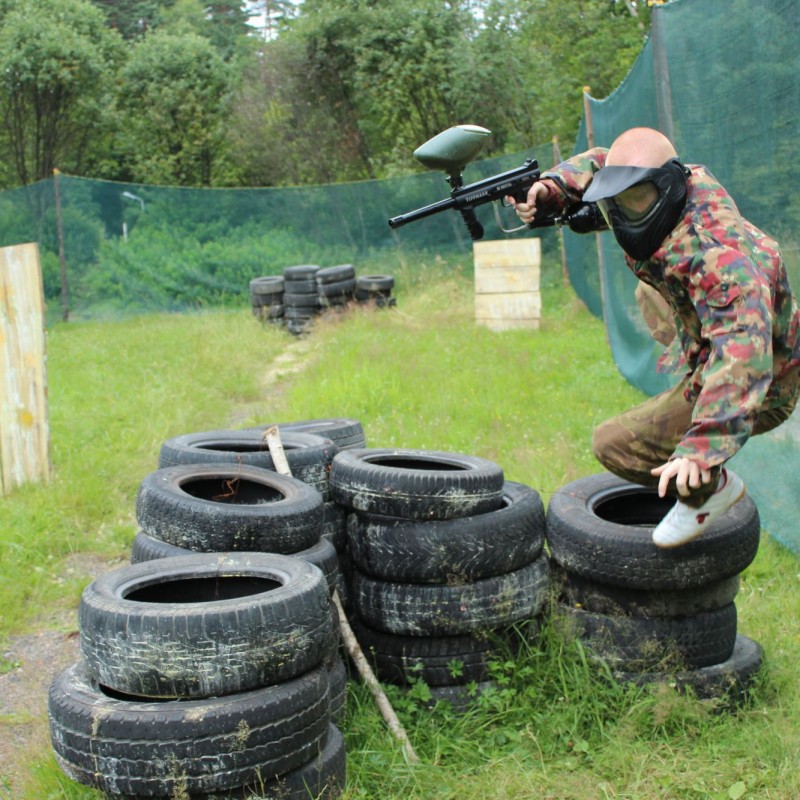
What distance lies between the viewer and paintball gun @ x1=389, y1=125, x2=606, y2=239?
3898mm

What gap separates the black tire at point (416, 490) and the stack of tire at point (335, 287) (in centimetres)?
1101

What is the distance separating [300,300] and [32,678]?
36.0 feet

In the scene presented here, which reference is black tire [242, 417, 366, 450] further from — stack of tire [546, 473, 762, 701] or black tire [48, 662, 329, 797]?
black tire [48, 662, 329, 797]

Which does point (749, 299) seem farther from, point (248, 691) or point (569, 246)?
point (569, 246)

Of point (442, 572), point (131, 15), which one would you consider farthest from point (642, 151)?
point (131, 15)

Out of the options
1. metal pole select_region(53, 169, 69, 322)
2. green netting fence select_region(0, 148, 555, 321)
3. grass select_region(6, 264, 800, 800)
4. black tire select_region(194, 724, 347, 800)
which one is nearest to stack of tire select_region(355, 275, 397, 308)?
grass select_region(6, 264, 800, 800)

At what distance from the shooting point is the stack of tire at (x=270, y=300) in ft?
50.3

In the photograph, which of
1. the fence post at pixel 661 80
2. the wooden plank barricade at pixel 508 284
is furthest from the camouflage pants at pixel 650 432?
the wooden plank barricade at pixel 508 284

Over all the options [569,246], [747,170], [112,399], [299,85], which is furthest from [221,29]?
[747,170]

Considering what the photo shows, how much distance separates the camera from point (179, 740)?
2.84 m

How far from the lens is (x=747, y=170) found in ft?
17.7

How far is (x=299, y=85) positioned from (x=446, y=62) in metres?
4.17

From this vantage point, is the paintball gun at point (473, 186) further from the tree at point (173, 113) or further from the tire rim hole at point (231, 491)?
the tree at point (173, 113)

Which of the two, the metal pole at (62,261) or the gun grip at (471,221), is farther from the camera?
the metal pole at (62,261)
